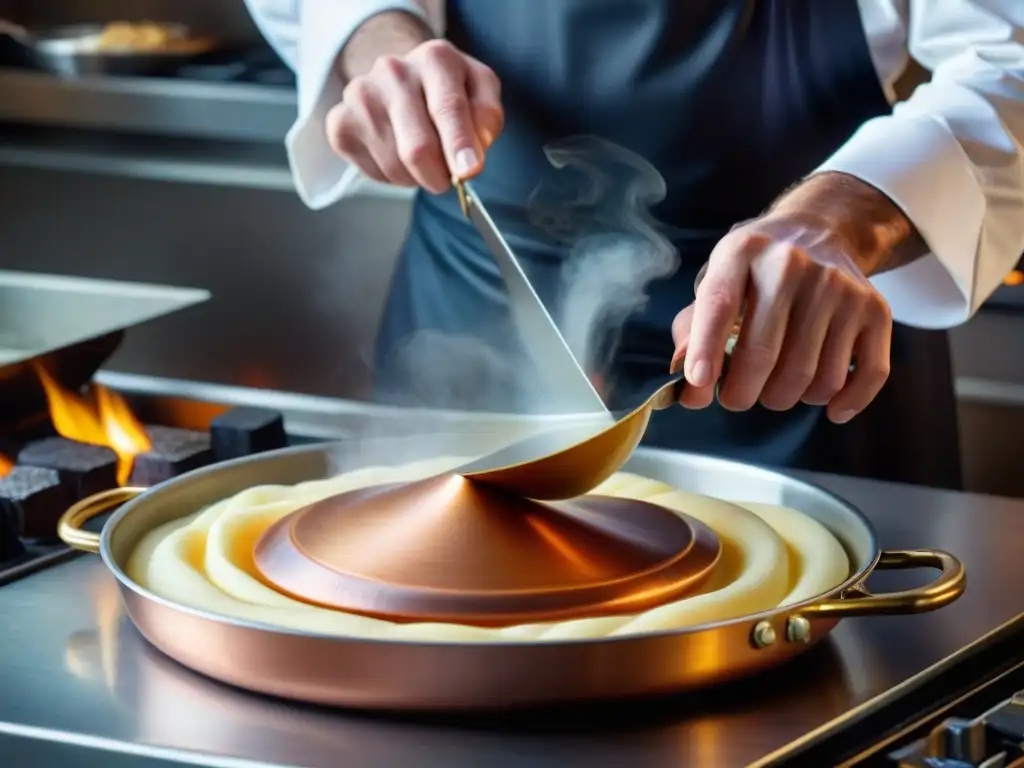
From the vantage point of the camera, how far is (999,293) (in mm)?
2059

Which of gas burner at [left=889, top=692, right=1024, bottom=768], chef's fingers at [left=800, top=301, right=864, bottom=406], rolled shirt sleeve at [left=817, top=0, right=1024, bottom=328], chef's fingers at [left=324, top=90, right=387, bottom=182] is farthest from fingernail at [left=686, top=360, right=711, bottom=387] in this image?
chef's fingers at [left=324, top=90, right=387, bottom=182]

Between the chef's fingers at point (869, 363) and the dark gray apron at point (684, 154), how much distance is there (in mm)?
390

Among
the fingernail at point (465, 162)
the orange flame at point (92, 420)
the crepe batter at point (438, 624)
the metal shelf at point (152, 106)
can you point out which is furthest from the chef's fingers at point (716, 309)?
the metal shelf at point (152, 106)

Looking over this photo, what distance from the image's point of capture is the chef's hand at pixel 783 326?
3.02 ft

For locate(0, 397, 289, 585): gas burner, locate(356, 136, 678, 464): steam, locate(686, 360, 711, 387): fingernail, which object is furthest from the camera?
locate(356, 136, 678, 464): steam

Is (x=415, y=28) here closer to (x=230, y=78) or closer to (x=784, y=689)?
(x=784, y=689)

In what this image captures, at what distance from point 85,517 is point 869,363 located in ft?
1.62

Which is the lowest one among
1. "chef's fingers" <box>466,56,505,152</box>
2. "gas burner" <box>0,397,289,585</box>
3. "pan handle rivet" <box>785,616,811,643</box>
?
"gas burner" <box>0,397,289,585</box>

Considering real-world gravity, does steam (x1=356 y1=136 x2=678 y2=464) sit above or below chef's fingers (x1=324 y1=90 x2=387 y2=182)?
below

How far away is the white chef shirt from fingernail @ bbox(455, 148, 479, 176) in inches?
10.6

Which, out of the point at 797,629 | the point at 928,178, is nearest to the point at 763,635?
the point at 797,629

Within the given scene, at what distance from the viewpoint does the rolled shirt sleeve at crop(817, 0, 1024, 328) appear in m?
1.19

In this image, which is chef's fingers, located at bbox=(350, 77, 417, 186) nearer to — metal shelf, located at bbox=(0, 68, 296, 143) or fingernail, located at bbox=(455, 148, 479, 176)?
fingernail, located at bbox=(455, 148, 479, 176)

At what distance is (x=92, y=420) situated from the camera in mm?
1302
